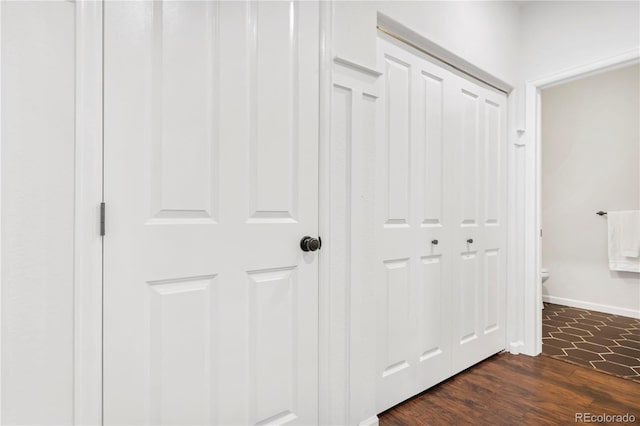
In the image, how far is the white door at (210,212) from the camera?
1033mm

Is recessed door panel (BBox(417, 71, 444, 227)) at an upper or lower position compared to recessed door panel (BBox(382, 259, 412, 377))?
upper

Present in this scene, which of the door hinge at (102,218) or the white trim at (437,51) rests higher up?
the white trim at (437,51)

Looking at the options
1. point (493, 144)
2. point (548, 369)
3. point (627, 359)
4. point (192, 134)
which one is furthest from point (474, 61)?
point (627, 359)

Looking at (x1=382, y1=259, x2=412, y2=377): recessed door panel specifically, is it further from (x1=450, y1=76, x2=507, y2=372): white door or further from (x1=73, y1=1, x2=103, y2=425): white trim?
(x1=73, y1=1, x2=103, y2=425): white trim

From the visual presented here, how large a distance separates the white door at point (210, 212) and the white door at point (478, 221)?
3.90ft

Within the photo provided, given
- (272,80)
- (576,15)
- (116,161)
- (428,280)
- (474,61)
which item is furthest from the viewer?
(576,15)

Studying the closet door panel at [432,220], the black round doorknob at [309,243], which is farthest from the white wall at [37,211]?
the closet door panel at [432,220]

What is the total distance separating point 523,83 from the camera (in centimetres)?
261

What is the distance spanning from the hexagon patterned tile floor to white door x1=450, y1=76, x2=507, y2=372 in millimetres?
533

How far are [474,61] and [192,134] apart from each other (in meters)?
1.93

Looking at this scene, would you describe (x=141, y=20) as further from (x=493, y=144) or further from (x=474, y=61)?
(x=493, y=144)

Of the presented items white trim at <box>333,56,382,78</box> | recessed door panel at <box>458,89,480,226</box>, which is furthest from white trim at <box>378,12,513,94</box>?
white trim at <box>333,56,382,78</box>

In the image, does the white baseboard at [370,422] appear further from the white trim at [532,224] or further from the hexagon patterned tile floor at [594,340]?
the hexagon patterned tile floor at [594,340]

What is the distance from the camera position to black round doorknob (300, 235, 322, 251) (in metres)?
1.39
